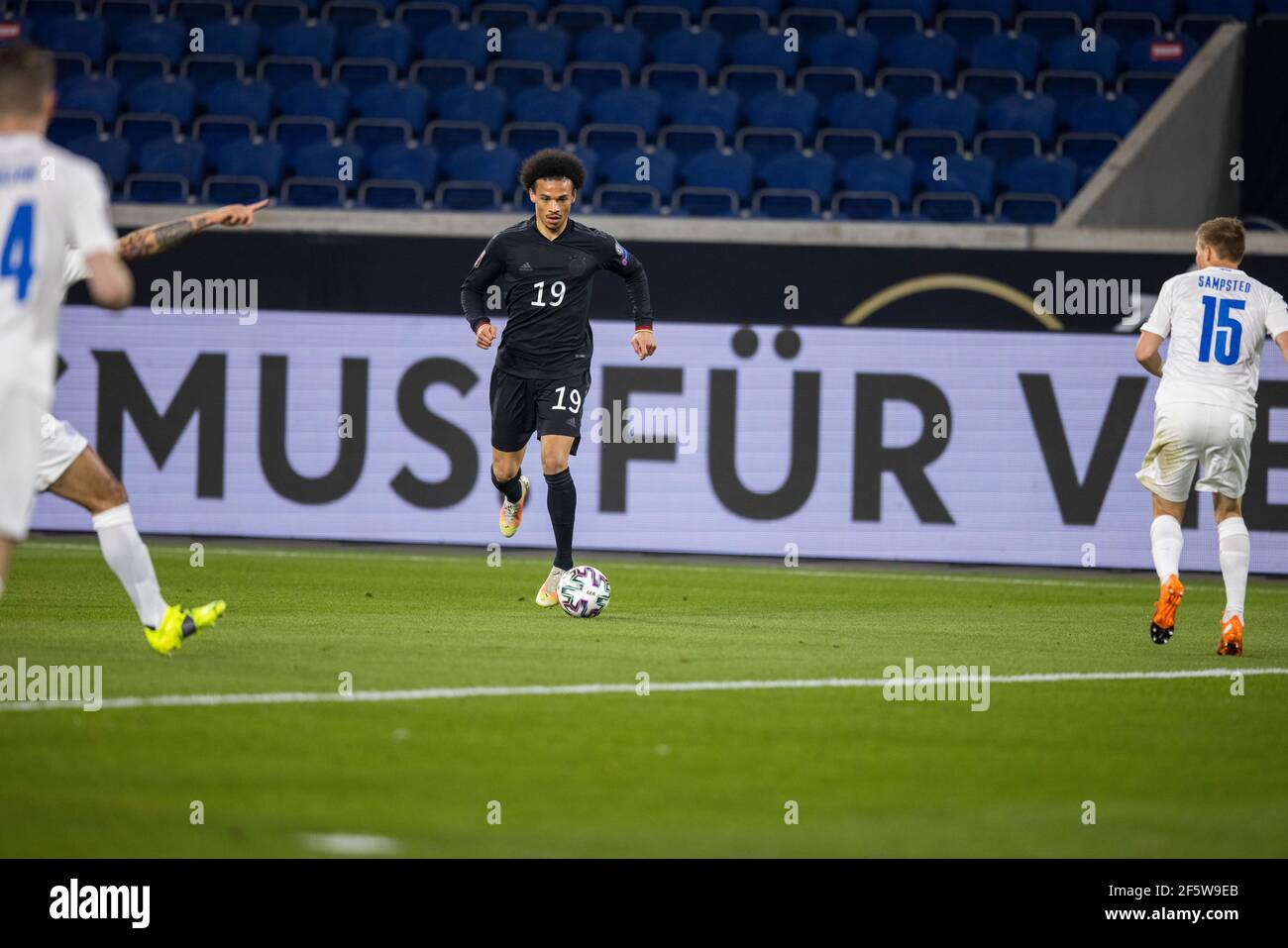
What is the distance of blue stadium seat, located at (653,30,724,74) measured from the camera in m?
18.6

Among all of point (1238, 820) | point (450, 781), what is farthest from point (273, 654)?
→ point (1238, 820)

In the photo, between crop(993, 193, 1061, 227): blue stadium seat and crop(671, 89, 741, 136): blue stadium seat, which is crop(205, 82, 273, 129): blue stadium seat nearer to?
crop(671, 89, 741, 136): blue stadium seat

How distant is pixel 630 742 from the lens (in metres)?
6.31

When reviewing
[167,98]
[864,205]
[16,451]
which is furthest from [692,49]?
[16,451]

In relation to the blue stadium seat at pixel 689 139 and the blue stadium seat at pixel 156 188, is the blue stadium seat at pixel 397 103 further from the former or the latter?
→ the blue stadium seat at pixel 689 139

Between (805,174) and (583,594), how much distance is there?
8093 millimetres

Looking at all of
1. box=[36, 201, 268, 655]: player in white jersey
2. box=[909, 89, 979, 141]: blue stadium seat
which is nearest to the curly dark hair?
box=[36, 201, 268, 655]: player in white jersey

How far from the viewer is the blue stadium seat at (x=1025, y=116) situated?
17953mm

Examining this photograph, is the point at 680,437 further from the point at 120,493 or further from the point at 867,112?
the point at 120,493

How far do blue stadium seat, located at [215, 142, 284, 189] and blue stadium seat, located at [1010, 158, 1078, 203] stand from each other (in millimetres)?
6844

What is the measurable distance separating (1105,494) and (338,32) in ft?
30.2

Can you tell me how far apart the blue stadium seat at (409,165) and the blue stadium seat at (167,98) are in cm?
206

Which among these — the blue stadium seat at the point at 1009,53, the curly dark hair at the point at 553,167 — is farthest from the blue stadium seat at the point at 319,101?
the curly dark hair at the point at 553,167
